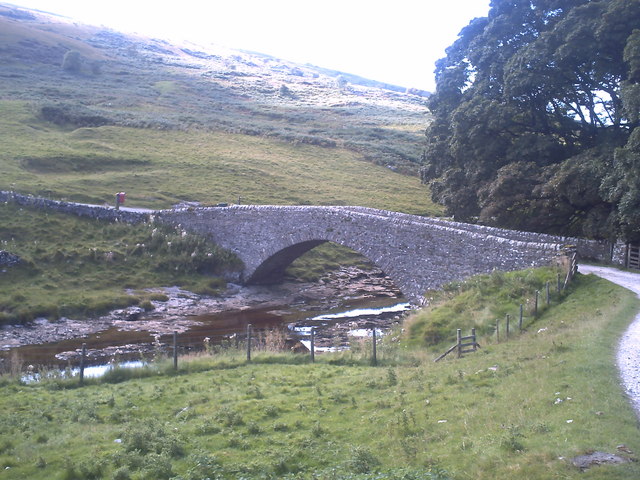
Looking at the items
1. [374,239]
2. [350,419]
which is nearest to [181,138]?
[374,239]

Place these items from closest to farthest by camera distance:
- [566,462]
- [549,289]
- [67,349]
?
1. [566,462]
2. [549,289]
3. [67,349]

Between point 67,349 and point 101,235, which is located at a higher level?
point 101,235

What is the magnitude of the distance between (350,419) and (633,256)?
16.8 metres

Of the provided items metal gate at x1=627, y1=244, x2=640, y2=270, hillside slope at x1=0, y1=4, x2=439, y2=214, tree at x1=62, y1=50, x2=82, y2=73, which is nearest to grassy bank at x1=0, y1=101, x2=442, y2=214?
hillside slope at x1=0, y1=4, x2=439, y2=214

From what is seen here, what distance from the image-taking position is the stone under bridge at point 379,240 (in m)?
23.8

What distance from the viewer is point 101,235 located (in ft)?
115

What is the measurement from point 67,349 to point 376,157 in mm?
45397

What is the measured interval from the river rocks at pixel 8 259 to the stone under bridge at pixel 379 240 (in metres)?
9.26

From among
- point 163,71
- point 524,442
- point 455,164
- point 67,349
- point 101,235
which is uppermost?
point 163,71

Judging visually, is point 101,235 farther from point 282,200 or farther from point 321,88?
point 321,88

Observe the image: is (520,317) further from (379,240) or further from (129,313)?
(129,313)

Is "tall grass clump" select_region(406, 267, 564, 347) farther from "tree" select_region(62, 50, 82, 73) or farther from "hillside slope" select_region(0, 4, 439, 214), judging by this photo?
"tree" select_region(62, 50, 82, 73)

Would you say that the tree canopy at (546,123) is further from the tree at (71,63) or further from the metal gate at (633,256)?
the tree at (71,63)

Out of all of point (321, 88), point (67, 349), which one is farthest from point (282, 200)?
point (321, 88)
